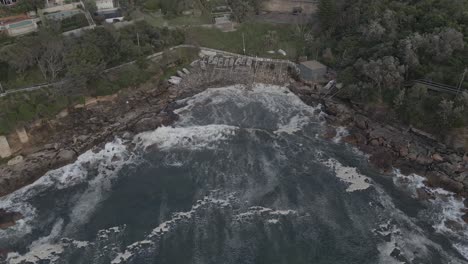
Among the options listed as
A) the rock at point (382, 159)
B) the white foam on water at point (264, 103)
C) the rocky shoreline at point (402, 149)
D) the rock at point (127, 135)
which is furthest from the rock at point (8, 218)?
the rock at point (382, 159)

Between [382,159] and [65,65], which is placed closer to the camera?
[382,159]

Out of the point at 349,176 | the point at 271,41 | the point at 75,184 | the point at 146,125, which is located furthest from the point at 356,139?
the point at 75,184

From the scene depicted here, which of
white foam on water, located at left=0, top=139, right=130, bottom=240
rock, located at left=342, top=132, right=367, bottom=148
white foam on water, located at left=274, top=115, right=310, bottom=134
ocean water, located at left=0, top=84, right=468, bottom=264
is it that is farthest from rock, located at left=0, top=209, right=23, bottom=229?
rock, located at left=342, top=132, right=367, bottom=148

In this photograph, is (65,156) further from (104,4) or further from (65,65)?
(104,4)

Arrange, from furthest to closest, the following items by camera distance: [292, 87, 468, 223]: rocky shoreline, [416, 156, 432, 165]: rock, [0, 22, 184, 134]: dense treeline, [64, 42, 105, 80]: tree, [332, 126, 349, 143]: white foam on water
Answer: [64, 42, 105, 80]: tree
[0, 22, 184, 134]: dense treeline
[332, 126, 349, 143]: white foam on water
[416, 156, 432, 165]: rock
[292, 87, 468, 223]: rocky shoreline

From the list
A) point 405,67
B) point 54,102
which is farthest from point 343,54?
point 54,102

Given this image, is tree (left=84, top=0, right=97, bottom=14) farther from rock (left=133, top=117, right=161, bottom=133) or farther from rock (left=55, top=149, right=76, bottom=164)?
rock (left=55, top=149, right=76, bottom=164)
